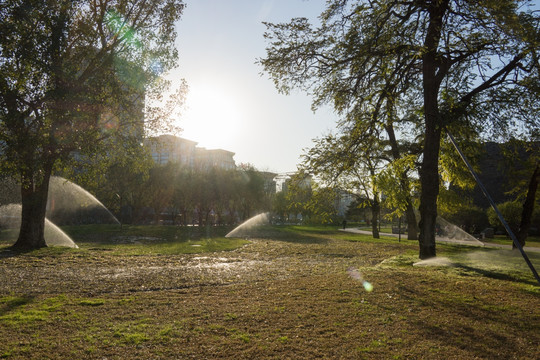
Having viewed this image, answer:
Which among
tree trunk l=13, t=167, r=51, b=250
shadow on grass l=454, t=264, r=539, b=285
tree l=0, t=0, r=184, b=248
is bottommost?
shadow on grass l=454, t=264, r=539, b=285

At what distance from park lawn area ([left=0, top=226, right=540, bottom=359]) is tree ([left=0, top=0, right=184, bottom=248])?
21.0 feet

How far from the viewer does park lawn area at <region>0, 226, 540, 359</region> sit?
5.16m

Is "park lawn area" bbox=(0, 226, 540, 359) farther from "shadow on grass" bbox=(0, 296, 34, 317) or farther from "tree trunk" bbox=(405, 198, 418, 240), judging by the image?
"tree trunk" bbox=(405, 198, 418, 240)

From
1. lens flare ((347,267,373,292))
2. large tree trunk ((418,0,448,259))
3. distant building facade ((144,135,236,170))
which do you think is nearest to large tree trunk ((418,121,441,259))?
large tree trunk ((418,0,448,259))

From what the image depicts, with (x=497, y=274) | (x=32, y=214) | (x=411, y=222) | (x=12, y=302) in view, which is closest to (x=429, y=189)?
(x=497, y=274)

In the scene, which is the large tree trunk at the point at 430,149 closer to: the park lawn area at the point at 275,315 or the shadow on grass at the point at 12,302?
the park lawn area at the point at 275,315

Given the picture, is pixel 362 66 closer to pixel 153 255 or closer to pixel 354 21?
pixel 354 21

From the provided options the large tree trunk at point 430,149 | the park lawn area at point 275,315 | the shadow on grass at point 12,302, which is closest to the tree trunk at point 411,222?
the large tree trunk at point 430,149

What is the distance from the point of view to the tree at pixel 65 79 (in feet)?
47.9

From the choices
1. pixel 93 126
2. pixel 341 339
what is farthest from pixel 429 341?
pixel 93 126

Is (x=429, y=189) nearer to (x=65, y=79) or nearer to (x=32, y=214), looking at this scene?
(x=65, y=79)

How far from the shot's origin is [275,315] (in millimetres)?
Answer: 6809

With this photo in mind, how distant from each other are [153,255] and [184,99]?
9.53 metres

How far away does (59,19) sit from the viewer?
49.6ft
